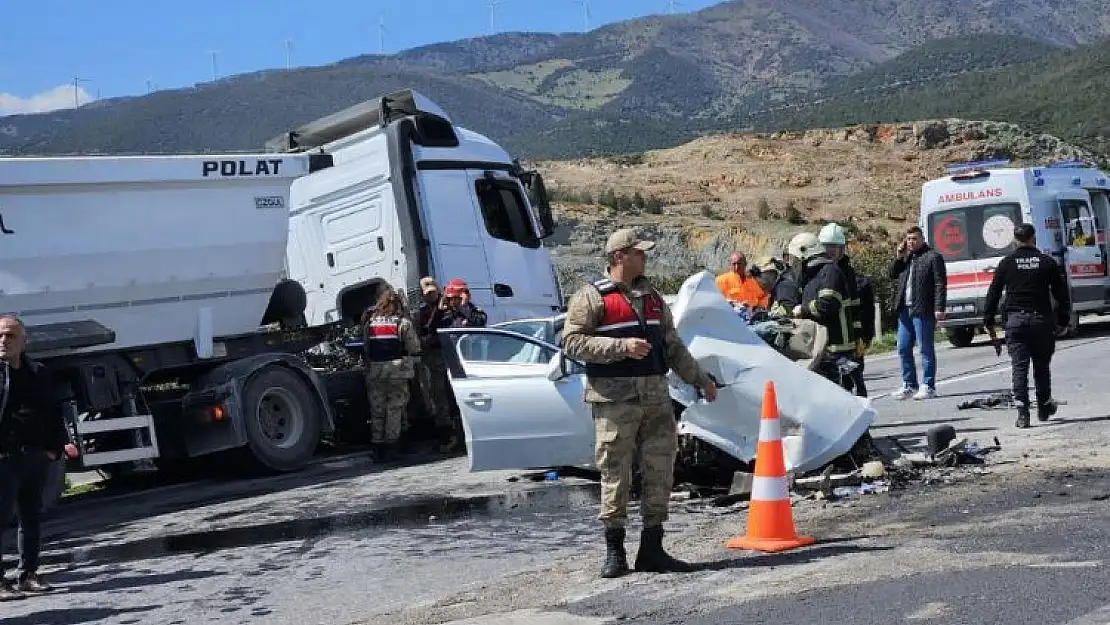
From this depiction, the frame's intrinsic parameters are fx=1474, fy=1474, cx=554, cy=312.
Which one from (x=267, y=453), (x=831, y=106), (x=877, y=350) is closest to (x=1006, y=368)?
(x=877, y=350)

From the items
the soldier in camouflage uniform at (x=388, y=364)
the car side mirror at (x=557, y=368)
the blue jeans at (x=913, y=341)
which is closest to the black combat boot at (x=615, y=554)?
the car side mirror at (x=557, y=368)

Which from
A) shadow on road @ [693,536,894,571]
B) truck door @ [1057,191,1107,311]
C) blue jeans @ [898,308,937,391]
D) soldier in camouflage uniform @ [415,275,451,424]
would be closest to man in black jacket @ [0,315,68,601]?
shadow on road @ [693,536,894,571]

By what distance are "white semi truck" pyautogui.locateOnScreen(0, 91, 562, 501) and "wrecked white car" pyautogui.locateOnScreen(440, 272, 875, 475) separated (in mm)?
3357

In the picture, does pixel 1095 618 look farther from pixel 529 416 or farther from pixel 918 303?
pixel 918 303

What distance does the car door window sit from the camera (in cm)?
1069

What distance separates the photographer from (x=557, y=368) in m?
10.2

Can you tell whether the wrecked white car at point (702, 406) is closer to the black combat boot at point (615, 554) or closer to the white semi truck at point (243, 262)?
the black combat boot at point (615, 554)

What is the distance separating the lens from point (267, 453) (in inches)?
543

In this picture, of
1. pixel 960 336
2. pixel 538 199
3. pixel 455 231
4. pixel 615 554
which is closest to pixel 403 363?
pixel 455 231

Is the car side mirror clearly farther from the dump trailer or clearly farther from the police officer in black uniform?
the dump trailer

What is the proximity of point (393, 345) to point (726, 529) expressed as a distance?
6.46 meters

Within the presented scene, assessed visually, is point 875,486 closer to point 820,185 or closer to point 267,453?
point 267,453

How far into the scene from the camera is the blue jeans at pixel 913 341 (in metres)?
14.4

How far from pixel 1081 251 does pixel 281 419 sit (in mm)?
13700
